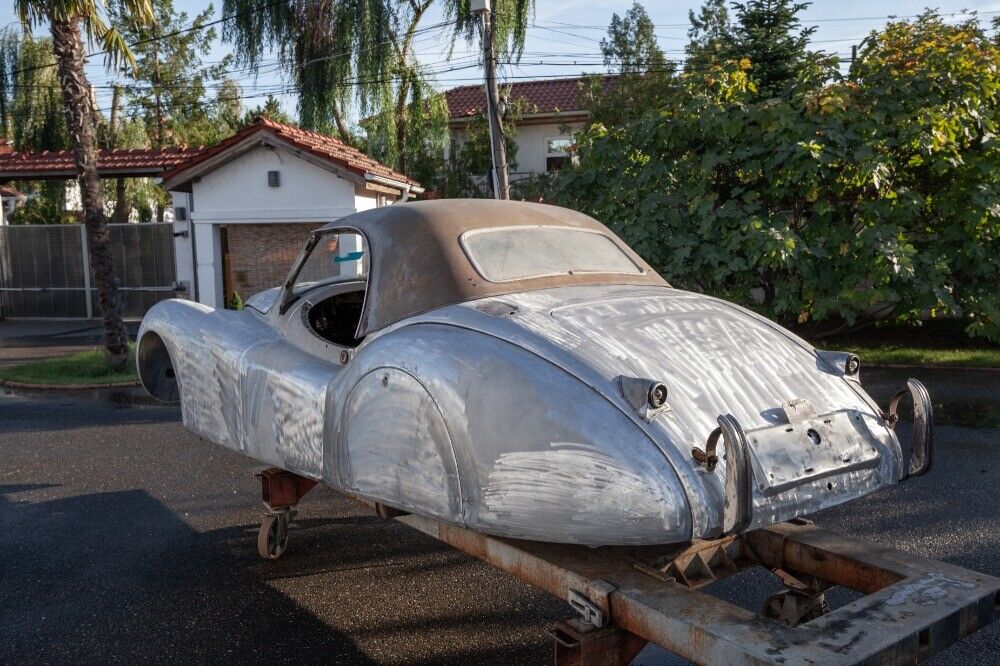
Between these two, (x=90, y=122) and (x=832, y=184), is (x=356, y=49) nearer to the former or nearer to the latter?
(x=90, y=122)

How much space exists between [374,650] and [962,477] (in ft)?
15.7

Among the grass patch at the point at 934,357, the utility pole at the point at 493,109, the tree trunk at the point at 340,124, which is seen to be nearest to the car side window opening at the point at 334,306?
the utility pole at the point at 493,109

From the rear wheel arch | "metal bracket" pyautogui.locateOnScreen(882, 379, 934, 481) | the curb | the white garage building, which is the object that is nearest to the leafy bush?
the white garage building

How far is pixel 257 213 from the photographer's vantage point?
15227 mm

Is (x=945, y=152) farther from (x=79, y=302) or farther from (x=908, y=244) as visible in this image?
(x=79, y=302)

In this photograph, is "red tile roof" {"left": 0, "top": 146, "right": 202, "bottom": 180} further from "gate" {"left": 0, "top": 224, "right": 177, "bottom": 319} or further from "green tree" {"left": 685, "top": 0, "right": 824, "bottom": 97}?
"green tree" {"left": 685, "top": 0, "right": 824, "bottom": 97}

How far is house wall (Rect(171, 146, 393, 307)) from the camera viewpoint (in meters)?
14.9

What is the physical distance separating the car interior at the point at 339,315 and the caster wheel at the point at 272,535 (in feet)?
3.51

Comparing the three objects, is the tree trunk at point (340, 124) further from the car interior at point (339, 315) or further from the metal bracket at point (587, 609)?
the metal bracket at point (587, 609)

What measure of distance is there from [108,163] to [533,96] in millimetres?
14530

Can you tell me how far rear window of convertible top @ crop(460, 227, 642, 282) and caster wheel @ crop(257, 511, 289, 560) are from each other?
2.08 m

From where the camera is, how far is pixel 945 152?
9.75 meters

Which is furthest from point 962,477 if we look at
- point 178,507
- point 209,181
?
point 209,181

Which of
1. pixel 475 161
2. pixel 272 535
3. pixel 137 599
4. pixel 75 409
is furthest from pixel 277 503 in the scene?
pixel 475 161
